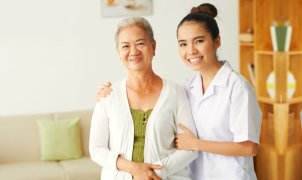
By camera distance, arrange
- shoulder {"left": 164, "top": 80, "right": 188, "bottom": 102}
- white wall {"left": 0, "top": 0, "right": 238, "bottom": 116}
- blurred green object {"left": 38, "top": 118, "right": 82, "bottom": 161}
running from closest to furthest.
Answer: shoulder {"left": 164, "top": 80, "right": 188, "bottom": 102} → blurred green object {"left": 38, "top": 118, "right": 82, "bottom": 161} → white wall {"left": 0, "top": 0, "right": 238, "bottom": 116}

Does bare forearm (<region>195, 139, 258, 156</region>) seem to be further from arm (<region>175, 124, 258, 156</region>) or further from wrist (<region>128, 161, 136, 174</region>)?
wrist (<region>128, 161, 136, 174</region>)

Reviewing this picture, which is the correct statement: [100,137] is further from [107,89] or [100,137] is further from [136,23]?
[136,23]

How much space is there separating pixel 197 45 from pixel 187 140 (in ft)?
1.36

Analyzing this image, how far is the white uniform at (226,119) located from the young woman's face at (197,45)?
9cm

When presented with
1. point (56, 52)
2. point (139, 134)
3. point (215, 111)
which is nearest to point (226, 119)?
point (215, 111)

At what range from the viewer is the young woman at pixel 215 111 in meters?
1.96

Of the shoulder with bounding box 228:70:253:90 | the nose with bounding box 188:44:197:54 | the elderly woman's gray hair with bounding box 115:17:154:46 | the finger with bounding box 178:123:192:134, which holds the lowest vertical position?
the finger with bounding box 178:123:192:134

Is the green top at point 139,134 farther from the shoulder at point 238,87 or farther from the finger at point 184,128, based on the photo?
the shoulder at point 238,87

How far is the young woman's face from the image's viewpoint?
2018mm

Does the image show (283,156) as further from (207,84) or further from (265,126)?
(207,84)

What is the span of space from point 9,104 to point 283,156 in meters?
2.44

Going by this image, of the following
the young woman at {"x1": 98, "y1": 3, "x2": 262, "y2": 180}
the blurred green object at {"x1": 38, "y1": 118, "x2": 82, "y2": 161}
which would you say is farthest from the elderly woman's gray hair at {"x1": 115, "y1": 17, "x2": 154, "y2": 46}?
the blurred green object at {"x1": 38, "y1": 118, "x2": 82, "y2": 161}

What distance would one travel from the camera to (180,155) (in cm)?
199

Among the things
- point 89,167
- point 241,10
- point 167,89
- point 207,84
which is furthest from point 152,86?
point 241,10
